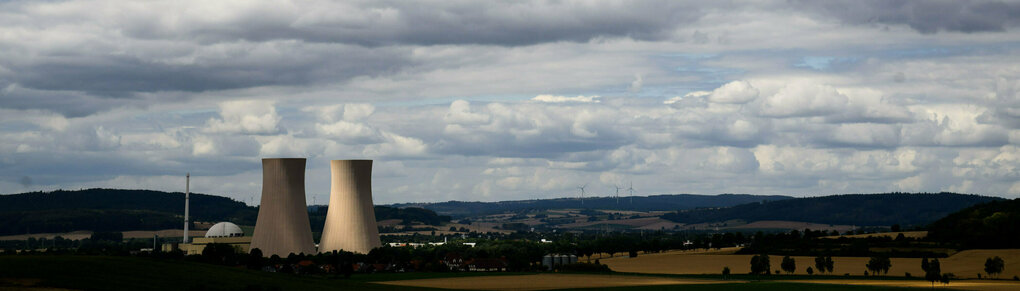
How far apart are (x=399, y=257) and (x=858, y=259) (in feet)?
168

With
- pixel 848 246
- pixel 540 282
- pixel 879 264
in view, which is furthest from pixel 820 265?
pixel 540 282

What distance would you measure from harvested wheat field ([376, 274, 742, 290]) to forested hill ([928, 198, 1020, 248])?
48.6 m

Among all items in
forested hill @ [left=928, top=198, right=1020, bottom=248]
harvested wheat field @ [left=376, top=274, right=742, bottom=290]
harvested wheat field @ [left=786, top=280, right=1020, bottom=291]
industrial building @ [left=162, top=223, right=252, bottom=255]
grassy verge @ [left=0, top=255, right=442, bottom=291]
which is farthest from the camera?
industrial building @ [left=162, top=223, right=252, bottom=255]

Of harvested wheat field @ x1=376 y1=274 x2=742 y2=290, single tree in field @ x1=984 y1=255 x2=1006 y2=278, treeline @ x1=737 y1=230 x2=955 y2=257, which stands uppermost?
treeline @ x1=737 y1=230 x2=955 y2=257

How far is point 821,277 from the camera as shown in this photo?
10019cm

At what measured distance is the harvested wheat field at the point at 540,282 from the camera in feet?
276

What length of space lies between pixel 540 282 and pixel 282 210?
26.6 m

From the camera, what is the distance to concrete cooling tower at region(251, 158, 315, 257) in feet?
323

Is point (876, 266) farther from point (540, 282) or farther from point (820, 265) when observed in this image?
point (540, 282)

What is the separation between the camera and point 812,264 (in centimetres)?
11475

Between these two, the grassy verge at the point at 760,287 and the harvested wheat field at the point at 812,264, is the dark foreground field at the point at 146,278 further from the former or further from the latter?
the harvested wheat field at the point at 812,264

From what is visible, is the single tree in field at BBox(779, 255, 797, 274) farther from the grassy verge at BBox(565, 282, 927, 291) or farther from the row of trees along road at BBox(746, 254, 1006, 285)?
the grassy verge at BBox(565, 282, 927, 291)

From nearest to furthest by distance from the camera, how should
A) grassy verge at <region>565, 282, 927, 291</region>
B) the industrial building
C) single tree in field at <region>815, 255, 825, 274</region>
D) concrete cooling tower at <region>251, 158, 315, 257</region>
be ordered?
grassy verge at <region>565, 282, 927, 291</region> → concrete cooling tower at <region>251, 158, 315, 257</region> → single tree in field at <region>815, 255, 825, 274</region> → the industrial building

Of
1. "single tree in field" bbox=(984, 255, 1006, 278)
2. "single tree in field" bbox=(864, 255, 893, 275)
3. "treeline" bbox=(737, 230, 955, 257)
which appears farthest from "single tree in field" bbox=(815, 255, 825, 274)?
"single tree in field" bbox=(984, 255, 1006, 278)
